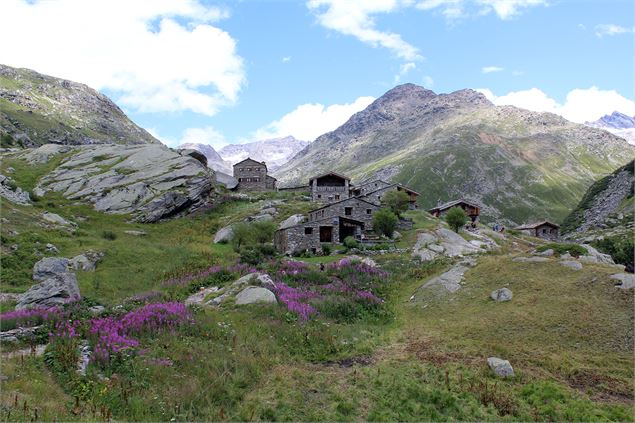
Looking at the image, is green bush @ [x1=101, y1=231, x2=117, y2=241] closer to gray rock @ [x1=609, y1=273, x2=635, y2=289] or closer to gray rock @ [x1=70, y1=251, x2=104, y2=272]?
gray rock @ [x1=70, y1=251, x2=104, y2=272]

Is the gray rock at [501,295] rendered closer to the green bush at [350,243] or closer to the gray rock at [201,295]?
the gray rock at [201,295]

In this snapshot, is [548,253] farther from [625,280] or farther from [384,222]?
[384,222]

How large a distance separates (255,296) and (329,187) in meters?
70.7

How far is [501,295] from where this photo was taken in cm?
2692

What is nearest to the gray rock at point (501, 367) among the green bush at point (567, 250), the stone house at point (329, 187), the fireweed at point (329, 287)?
the fireweed at point (329, 287)

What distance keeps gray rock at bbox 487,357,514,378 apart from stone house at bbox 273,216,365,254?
42872mm

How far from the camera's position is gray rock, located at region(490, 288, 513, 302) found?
2648 cm

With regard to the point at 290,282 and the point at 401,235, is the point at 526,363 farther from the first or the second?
the point at 401,235

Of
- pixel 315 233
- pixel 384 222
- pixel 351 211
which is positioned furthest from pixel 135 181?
pixel 384 222

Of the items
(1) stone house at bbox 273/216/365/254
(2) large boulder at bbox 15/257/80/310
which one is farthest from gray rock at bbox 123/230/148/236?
(2) large boulder at bbox 15/257/80/310

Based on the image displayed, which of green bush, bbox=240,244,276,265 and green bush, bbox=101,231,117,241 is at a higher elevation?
green bush, bbox=101,231,117,241

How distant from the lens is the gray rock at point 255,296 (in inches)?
1002

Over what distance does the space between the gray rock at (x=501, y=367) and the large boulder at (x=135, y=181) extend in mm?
61865

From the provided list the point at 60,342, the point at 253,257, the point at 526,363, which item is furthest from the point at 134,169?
the point at 526,363
